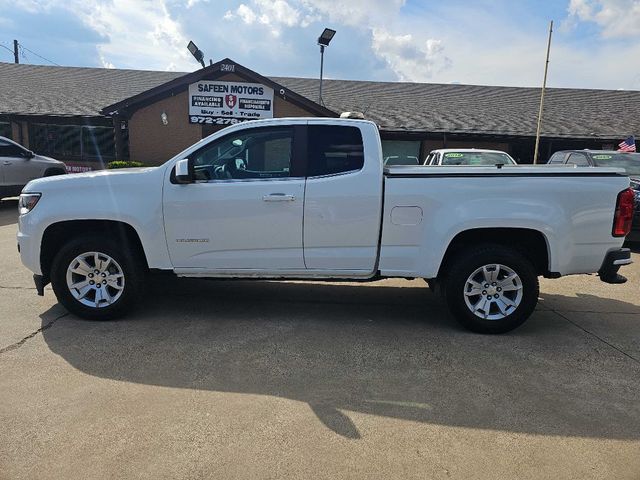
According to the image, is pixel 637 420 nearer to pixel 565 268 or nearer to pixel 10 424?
pixel 565 268

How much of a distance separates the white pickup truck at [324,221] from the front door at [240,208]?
0.4 inches

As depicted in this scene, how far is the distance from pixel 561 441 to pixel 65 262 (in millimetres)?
4341

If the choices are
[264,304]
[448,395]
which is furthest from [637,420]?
[264,304]

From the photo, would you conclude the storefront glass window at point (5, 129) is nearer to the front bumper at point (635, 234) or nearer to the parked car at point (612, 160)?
the parked car at point (612, 160)

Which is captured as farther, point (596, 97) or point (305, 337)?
point (596, 97)

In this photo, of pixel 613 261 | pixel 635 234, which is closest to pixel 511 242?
pixel 613 261

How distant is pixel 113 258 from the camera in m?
4.45

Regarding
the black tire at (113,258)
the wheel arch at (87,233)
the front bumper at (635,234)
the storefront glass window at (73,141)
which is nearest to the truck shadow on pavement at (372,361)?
the black tire at (113,258)

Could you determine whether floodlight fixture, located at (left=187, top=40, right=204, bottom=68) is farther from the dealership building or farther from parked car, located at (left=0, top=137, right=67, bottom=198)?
parked car, located at (left=0, top=137, right=67, bottom=198)

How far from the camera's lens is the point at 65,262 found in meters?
4.46

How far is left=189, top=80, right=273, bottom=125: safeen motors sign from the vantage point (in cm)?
1798

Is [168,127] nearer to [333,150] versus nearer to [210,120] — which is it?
[210,120]

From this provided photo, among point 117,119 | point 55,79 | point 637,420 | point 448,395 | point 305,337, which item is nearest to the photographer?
point 637,420

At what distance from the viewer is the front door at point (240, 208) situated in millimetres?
4336
